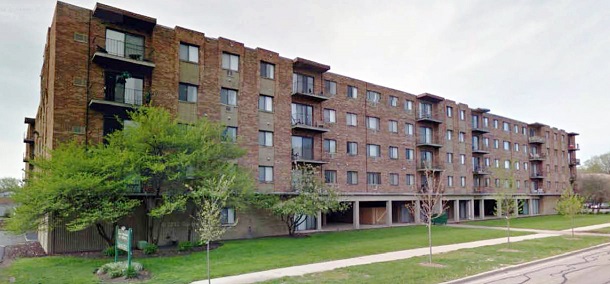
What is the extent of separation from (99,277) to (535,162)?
63.4 metres

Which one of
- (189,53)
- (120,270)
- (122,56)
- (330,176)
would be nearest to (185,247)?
(120,270)

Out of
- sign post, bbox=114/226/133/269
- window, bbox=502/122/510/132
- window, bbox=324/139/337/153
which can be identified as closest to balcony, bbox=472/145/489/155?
window, bbox=502/122/510/132

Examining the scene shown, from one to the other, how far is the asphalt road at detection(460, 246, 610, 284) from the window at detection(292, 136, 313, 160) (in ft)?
63.1

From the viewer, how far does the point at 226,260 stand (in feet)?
58.6

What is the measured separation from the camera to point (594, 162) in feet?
334

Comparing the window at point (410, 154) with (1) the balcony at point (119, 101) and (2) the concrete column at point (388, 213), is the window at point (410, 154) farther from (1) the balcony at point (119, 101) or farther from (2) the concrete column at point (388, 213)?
(1) the balcony at point (119, 101)

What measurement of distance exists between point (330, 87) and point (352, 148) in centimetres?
587

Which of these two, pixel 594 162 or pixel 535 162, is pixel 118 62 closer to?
pixel 535 162

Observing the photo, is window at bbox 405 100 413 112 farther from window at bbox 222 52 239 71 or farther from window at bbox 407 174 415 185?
window at bbox 222 52 239 71

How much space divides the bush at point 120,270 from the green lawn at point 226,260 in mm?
503

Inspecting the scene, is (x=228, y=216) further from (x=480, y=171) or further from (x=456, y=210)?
(x=480, y=171)

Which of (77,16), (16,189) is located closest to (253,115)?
(77,16)

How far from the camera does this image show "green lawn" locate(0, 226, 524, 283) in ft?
48.2

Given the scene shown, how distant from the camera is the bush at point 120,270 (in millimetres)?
14448
